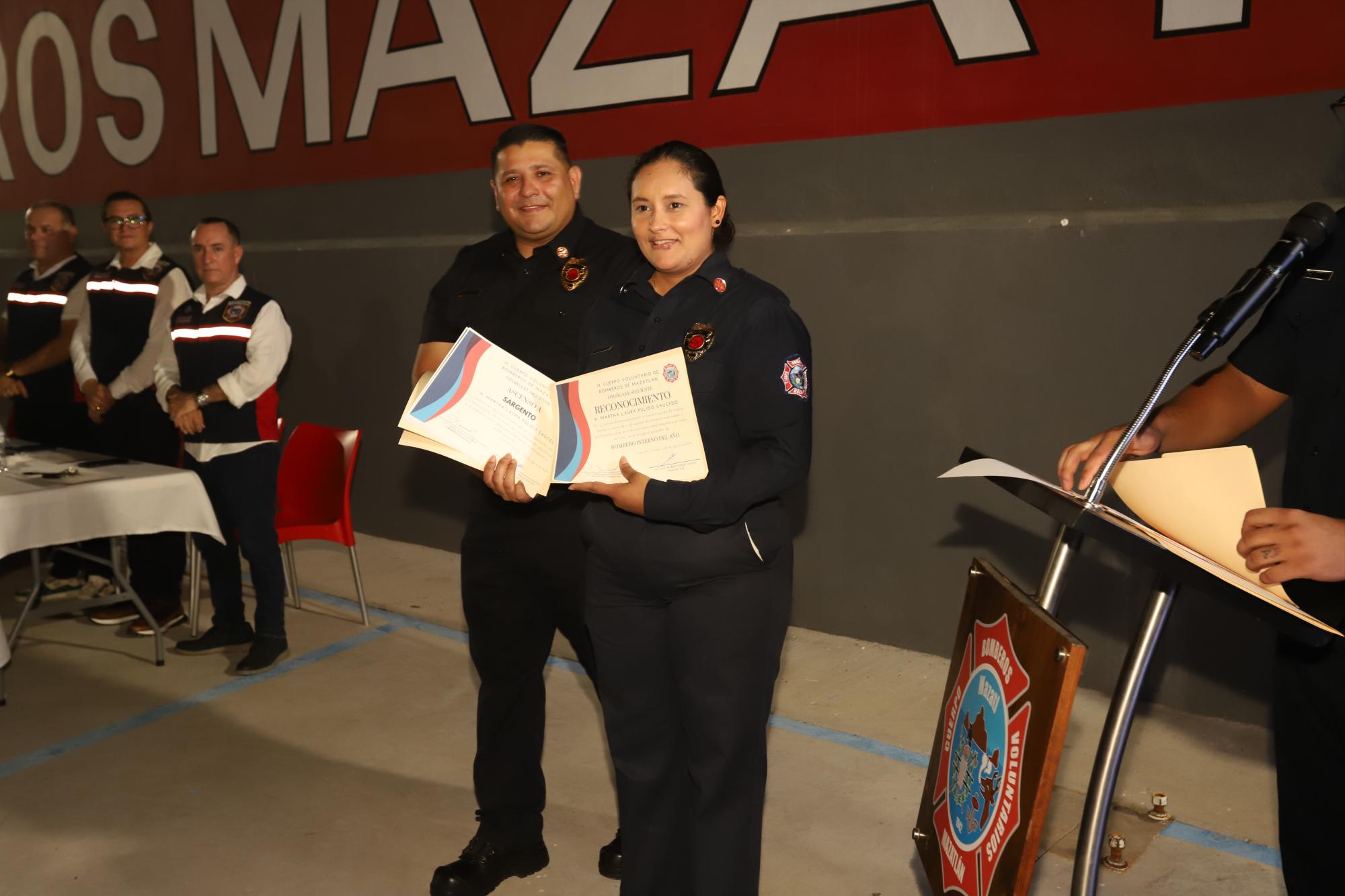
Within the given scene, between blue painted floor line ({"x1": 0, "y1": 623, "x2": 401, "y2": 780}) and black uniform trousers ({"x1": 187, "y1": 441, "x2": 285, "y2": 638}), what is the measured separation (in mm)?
159

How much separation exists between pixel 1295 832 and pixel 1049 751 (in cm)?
43

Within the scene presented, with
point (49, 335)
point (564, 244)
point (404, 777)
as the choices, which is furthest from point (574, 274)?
point (49, 335)

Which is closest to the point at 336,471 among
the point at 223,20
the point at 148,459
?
the point at 148,459

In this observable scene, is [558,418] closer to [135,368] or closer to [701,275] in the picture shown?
[701,275]

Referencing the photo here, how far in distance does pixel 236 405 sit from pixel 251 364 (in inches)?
6.4

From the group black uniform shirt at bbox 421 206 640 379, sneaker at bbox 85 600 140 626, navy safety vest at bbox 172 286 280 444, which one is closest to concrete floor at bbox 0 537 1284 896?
sneaker at bbox 85 600 140 626

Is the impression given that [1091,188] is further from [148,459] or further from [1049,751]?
[148,459]

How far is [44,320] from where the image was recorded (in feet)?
17.8

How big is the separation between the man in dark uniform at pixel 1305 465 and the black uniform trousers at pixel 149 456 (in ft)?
13.5

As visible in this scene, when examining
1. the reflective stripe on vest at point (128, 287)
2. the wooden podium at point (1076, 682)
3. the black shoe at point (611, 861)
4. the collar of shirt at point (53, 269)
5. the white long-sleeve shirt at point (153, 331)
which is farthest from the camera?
the collar of shirt at point (53, 269)

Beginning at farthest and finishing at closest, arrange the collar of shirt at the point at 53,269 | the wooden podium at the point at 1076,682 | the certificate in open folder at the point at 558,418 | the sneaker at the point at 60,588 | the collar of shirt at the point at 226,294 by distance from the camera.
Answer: the collar of shirt at the point at 53,269 < the sneaker at the point at 60,588 < the collar of shirt at the point at 226,294 < the certificate in open folder at the point at 558,418 < the wooden podium at the point at 1076,682

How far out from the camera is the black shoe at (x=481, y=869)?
2.67 m

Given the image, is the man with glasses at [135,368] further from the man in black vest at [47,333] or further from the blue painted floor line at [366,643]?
the blue painted floor line at [366,643]

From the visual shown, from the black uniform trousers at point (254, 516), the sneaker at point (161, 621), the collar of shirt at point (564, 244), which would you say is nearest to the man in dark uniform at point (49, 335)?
the sneaker at point (161, 621)
